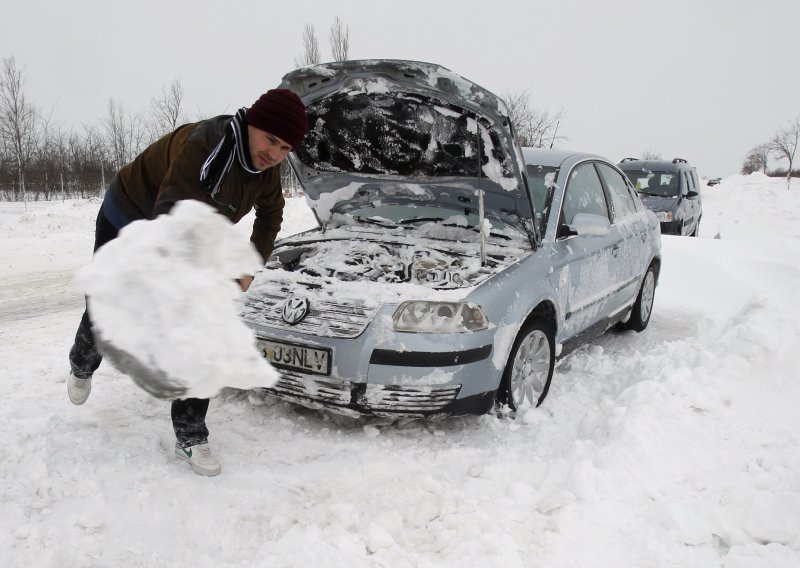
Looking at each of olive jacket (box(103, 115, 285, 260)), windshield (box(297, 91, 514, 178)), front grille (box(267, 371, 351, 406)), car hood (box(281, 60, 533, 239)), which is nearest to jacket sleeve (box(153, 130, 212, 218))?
olive jacket (box(103, 115, 285, 260))

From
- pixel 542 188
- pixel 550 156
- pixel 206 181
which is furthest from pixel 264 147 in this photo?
pixel 550 156

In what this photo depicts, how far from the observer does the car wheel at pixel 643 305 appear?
5129 mm

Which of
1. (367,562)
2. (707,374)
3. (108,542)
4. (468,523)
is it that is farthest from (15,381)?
(707,374)

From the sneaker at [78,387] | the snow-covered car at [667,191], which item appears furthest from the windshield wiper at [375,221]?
the snow-covered car at [667,191]

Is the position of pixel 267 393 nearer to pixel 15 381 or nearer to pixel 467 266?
pixel 467 266

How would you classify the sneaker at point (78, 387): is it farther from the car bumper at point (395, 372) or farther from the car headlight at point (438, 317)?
the car headlight at point (438, 317)

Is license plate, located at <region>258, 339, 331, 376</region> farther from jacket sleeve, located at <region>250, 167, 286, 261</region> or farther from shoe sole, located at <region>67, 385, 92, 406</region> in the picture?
shoe sole, located at <region>67, 385, 92, 406</region>

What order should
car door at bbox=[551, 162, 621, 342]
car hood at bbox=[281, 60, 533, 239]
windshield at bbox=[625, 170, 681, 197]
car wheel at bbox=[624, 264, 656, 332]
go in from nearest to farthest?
car hood at bbox=[281, 60, 533, 239] → car door at bbox=[551, 162, 621, 342] → car wheel at bbox=[624, 264, 656, 332] → windshield at bbox=[625, 170, 681, 197]

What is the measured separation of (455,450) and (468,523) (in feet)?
Result: 2.22

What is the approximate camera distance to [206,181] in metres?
2.23

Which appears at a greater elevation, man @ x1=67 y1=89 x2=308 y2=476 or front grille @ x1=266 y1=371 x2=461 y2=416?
man @ x1=67 y1=89 x2=308 y2=476

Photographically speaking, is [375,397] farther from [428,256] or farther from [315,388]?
[428,256]

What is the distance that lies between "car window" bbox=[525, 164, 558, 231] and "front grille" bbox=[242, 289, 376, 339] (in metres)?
1.40

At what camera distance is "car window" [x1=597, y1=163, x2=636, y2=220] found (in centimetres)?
449
